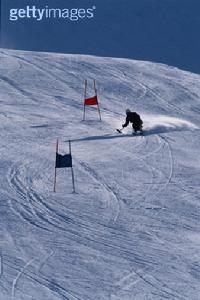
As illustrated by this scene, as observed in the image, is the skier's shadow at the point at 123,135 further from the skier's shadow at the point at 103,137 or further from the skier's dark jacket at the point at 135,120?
the skier's dark jacket at the point at 135,120

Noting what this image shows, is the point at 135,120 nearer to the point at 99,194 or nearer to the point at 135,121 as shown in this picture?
the point at 135,121

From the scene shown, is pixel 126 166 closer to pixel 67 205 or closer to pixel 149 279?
pixel 67 205

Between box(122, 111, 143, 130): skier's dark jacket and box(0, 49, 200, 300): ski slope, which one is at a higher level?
box(122, 111, 143, 130): skier's dark jacket

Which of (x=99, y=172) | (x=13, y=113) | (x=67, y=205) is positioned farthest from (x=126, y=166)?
(x=13, y=113)

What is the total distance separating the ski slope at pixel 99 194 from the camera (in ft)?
36.9

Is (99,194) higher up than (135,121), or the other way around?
(135,121)

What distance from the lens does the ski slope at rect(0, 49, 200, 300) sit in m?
11.2

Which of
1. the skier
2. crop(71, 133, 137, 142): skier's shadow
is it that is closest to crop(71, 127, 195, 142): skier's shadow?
crop(71, 133, 137, 142): skier's shadow

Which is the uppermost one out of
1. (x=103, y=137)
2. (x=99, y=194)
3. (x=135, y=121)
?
(x=135, y=121)

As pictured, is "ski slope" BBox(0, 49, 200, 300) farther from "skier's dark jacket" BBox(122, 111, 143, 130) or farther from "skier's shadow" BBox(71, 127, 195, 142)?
"skier's dark jacket" BBox(122, 111, 143, 130)

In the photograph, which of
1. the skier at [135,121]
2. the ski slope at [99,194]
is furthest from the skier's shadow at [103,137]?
the skier at [135,121]

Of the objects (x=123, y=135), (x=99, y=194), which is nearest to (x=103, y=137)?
(x=123, y=135)

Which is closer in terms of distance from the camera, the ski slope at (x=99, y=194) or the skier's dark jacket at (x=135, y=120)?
the ski slope at (x=99, y=194)

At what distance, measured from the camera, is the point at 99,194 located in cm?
1492
